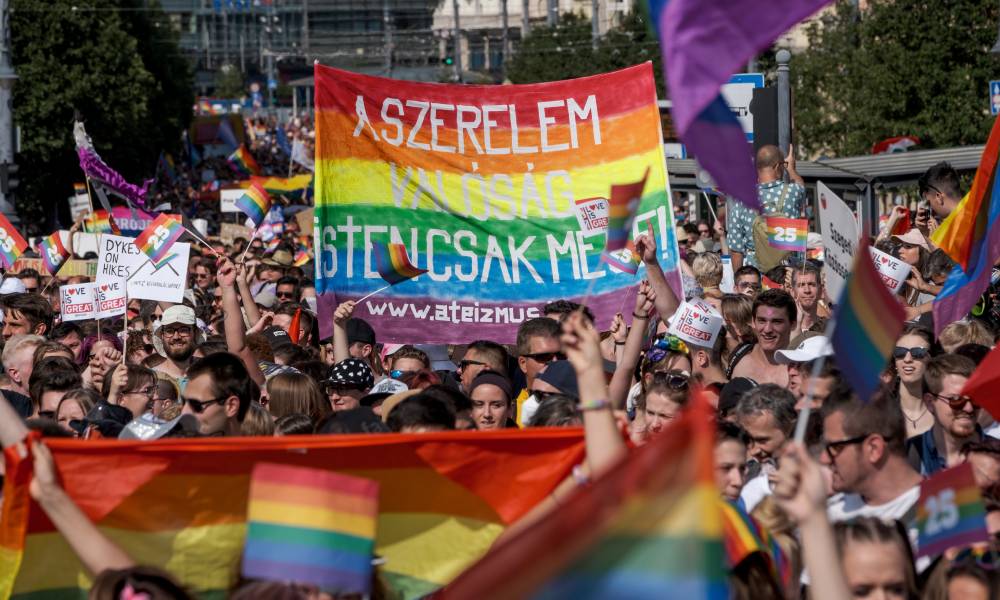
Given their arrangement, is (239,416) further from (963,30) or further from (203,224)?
(963,30)

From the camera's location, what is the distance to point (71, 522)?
4.29 m

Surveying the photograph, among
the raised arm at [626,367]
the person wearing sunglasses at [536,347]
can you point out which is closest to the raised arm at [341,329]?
the person wearing sunglasses at [536,347]

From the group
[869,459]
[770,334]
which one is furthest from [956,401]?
[770,334]

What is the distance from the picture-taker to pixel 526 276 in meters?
8.60

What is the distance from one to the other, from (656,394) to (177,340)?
3.15m

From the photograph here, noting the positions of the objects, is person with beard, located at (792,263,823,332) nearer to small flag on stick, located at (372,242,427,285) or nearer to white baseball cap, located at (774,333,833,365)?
white baseball cap, located at (774,333,833,365)

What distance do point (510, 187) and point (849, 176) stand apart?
7.78m

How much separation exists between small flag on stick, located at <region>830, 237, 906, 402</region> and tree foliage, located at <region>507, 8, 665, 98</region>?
4427 centimetres

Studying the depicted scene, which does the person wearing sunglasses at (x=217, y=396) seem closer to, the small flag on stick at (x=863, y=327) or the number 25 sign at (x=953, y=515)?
the small flag on stick at (x=863, y=327)

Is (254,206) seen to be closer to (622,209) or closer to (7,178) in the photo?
(7,178)

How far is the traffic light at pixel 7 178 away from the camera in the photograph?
2366 centimetres

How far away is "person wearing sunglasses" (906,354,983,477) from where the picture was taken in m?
6.00

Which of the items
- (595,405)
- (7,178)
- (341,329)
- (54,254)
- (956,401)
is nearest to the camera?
(595,405)

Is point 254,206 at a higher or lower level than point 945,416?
lower
